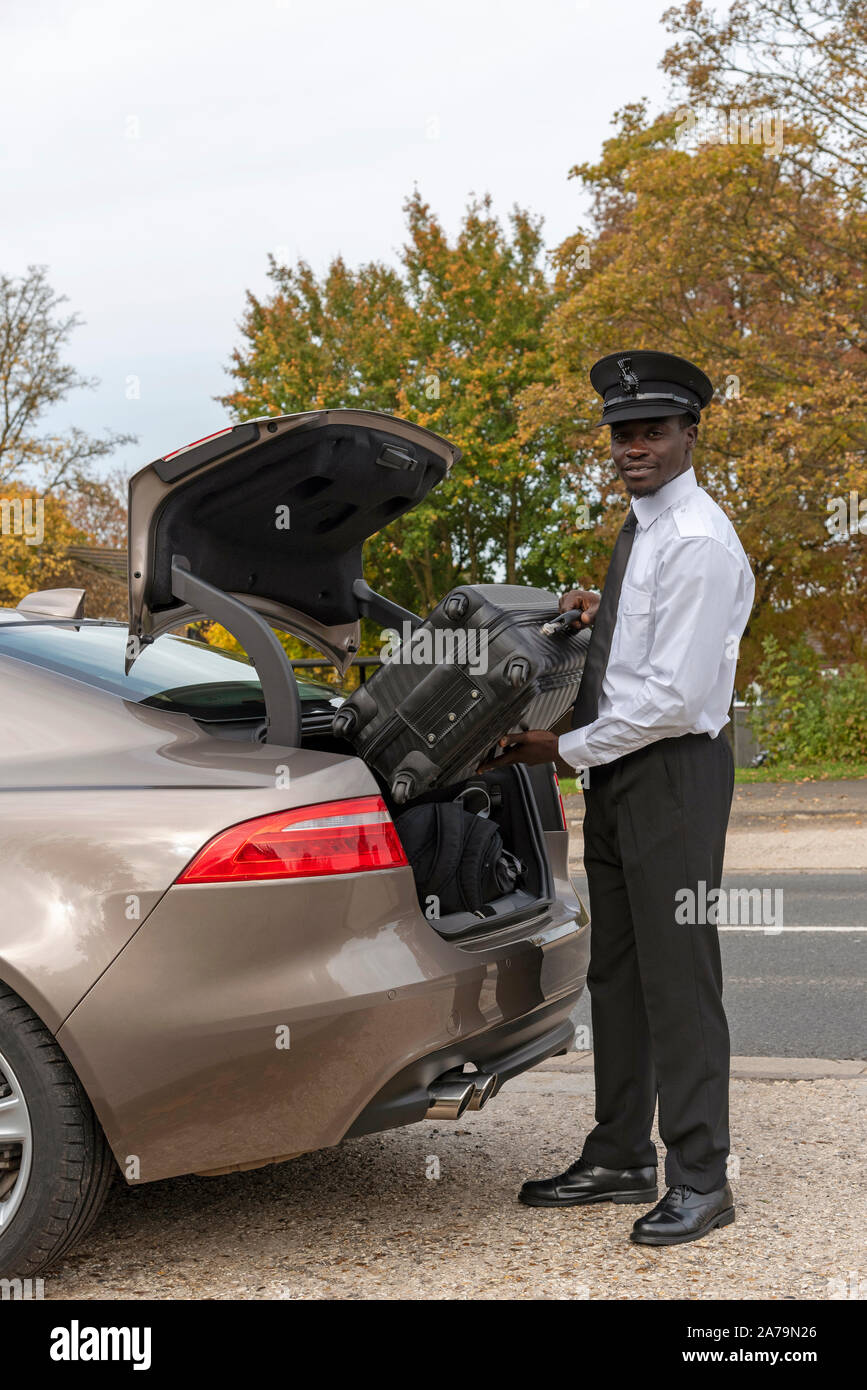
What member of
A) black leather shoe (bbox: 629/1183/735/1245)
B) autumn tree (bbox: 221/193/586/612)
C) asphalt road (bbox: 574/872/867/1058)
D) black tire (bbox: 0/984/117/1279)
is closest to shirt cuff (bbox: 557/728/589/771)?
black leather shoe (bbox: 629/1183/735/1245)

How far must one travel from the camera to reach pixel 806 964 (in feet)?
23.2

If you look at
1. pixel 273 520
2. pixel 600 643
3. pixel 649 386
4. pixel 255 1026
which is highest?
pixel 649 386

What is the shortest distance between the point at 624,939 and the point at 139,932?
128cm

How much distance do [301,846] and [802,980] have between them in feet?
13.9

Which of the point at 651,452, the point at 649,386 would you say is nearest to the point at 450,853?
the point at 651,452

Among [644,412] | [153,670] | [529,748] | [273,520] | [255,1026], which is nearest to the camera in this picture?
[255,1026]

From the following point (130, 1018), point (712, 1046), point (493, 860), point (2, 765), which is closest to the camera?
point (130, 1018)

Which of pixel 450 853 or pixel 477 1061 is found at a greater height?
pixel 450 853

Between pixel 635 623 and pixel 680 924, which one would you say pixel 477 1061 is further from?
pixel 635 623

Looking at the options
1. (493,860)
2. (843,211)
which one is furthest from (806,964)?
(843,211)

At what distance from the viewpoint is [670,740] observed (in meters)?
3.43

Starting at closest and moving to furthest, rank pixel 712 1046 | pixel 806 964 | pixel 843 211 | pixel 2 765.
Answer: pixel 2 765
pixel 712 1046
pixel 806 964
pixel 843 211

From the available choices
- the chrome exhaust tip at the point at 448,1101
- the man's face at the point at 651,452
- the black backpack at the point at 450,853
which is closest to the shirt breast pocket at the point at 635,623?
the man's face at the point at 651,452
